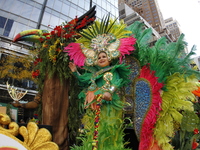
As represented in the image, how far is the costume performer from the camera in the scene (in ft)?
5.54

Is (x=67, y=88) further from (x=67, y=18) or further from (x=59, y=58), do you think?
(x=67, y=18)

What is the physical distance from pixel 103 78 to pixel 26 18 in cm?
1061

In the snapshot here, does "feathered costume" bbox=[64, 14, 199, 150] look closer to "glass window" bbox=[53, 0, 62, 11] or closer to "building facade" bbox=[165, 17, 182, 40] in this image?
"glass window" bbox=[53, 0, 62, 11]

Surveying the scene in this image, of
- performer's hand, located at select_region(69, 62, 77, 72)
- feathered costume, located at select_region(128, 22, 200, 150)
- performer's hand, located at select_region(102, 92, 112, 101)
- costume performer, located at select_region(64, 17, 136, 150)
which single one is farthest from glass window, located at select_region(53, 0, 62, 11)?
performer's hand, located at select_region(102, 92, 112, 101)

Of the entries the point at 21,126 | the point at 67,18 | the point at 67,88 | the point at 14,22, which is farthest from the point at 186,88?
the point at 67,18

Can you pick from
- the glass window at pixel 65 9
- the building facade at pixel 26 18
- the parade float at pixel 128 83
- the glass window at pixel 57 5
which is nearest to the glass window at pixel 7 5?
the building facade at pixel 26 18

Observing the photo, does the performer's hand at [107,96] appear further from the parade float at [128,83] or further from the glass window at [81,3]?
the glass window at [81,3]

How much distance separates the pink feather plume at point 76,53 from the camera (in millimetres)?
2182

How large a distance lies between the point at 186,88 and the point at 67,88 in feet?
5.50

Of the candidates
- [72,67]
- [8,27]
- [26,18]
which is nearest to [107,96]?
[72,67]

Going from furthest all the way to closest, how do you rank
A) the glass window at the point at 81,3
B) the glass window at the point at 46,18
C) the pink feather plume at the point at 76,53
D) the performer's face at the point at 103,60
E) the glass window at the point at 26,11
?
the glass window at the point at 81,3 < the glass window at the point at 46,18 < the glass window at the point at 26,11 < the pink feather plume at the point at 76,53 < the performer's face at the point at 103,60

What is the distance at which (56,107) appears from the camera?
7.36 feet

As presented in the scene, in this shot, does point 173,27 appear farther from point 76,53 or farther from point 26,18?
point 76,53

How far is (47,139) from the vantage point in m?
1.34
